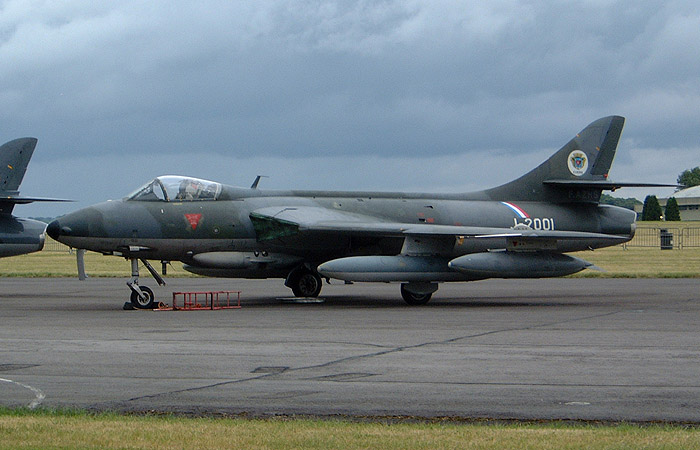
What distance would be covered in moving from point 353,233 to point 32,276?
67.2 ft

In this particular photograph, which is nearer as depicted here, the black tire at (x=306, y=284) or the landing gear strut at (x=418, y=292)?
the landing gear strut at (x=418, y=292)

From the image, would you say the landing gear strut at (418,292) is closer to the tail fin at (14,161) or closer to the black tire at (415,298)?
the black tire at (415,298)

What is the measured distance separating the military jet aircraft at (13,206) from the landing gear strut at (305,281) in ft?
26.4

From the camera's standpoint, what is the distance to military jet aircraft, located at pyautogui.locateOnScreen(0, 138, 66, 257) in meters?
26.5

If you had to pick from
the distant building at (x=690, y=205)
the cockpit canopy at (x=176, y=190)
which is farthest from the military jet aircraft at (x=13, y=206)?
the distant building at (x=690, y=205)

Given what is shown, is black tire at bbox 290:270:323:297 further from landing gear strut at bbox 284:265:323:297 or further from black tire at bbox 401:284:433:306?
black tire at bbox 401:284:433:306

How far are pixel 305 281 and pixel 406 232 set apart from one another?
12.0 feet

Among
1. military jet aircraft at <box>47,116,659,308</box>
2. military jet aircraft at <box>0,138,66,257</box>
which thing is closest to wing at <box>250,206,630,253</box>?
military jet aircraft at <box>47,116,659,308</box>

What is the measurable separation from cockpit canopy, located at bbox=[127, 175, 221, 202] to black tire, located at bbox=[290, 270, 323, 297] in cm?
309

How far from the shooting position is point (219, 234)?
21.6 meters

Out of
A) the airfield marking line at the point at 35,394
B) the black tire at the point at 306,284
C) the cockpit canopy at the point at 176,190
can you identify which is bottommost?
the airfield marking line at the point at 35,394

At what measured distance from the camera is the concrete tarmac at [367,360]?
8.47 metres

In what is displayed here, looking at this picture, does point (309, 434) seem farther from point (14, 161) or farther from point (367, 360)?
point (14, 161)

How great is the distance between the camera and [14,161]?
2795 centimetres
